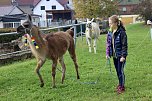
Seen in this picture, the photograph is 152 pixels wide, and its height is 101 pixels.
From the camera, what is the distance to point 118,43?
722 centimetres

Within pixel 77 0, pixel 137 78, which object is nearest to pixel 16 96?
pixel 137 78

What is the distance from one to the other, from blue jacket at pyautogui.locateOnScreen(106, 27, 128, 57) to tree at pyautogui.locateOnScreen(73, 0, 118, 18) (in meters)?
47.2

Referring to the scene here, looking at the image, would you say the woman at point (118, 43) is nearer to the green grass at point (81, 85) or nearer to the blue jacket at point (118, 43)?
the blue jacket at point (118, 43)

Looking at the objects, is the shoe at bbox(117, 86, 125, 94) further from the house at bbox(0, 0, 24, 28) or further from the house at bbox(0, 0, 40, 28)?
the house at bbox(0, 0, 24, 28)

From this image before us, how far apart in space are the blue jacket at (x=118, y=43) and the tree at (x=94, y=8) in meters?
47.2

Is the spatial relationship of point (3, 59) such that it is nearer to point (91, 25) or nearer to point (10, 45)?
point (10, 45)

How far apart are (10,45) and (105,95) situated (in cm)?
934

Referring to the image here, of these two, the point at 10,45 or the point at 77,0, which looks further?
the point at 77,0

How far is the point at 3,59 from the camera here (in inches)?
552

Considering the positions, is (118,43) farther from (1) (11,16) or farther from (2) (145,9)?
(1) (11,16)

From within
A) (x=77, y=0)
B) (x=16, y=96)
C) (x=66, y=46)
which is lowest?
(x=16, y=96)

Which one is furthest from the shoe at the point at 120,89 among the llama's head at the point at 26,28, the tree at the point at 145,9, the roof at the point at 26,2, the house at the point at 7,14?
the roof at the point at 26,2

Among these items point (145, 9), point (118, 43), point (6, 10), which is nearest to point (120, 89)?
point (118, 43)

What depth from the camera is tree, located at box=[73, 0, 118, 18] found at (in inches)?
2152
